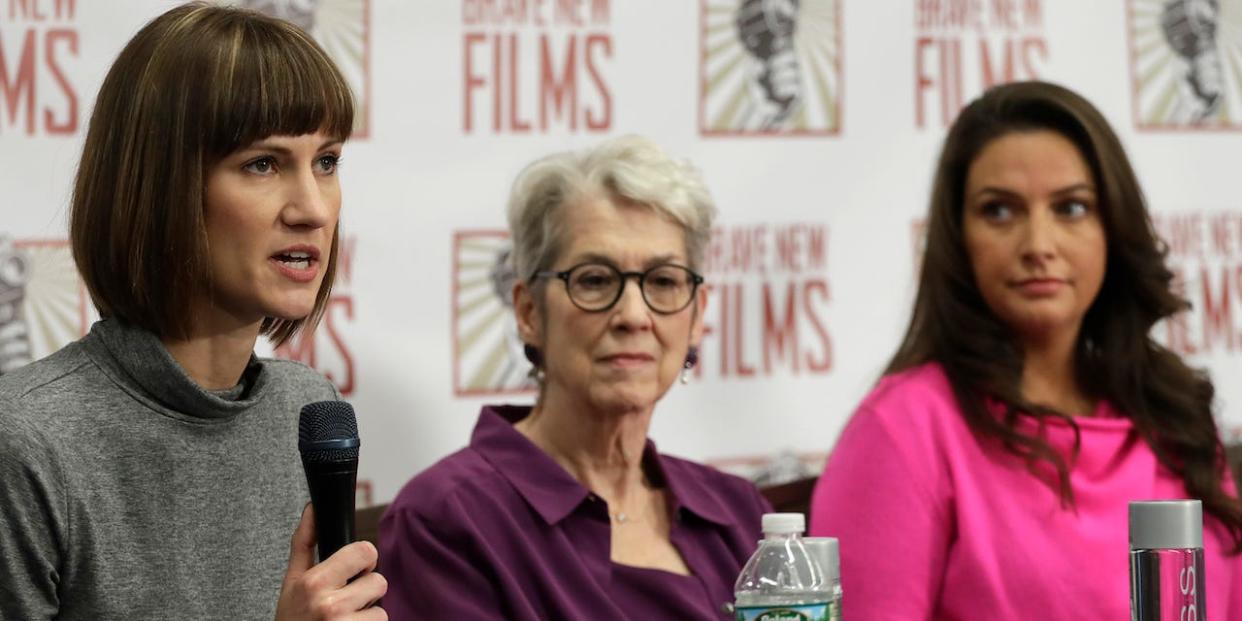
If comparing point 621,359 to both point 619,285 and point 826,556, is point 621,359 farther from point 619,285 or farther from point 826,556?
point 826,556

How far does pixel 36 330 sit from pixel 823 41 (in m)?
1.39

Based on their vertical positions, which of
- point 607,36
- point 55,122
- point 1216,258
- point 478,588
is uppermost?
point 607,36

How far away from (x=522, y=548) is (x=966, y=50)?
52.9 inches

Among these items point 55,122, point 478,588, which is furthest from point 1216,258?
point 55,122

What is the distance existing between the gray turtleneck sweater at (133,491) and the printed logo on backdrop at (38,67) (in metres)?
0.86

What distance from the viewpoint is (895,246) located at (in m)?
2.71

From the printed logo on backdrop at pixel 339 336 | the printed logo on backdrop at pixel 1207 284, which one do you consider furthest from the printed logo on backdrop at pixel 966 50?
the printed logo on backdrop at pixel 339 336

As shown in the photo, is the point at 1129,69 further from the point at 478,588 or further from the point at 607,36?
the point at 478,588

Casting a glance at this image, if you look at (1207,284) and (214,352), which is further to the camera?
(1207,284)

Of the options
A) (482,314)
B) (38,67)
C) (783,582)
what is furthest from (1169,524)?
(38,67)

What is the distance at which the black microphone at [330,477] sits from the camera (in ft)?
4.11

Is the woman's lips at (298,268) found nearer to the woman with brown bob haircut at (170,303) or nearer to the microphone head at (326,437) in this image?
the woman with brown bob haircut at (170,303)

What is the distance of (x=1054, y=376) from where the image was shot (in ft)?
8.02

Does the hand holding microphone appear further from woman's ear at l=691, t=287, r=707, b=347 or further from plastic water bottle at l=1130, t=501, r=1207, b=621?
woman's ear at l=691, t=287, r=707, b=347
